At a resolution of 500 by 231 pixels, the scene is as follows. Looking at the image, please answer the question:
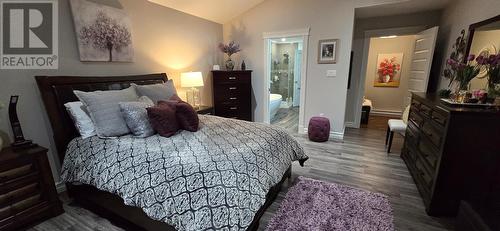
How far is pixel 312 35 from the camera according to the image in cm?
389

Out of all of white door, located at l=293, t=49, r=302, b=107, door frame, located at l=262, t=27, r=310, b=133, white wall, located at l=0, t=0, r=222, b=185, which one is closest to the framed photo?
door frame, located at l=262, t=27, r=310, b=133

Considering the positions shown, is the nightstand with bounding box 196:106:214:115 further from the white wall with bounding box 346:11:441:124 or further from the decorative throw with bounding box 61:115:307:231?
the white wall with bounding box 346:11:441:124

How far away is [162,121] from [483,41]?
11.1 ft

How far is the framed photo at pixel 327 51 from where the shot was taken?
12.2ft

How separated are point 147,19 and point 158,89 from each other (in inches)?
45.4

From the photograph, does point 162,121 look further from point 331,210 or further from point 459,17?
point 459,17

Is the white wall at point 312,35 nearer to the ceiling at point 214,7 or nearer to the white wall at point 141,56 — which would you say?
the ceiling at point 214,7

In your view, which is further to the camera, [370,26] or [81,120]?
[370,26]

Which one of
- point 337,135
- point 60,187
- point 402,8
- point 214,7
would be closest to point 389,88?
point 402,8

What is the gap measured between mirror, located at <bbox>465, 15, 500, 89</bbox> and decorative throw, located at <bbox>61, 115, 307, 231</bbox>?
207cm

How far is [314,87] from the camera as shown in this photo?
405 centimetres

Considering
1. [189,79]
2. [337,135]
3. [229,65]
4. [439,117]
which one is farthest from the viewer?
[229,65]

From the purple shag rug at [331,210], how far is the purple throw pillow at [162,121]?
1.24 meters

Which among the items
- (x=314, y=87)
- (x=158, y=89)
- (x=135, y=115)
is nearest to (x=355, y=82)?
(x=314, y=87)
